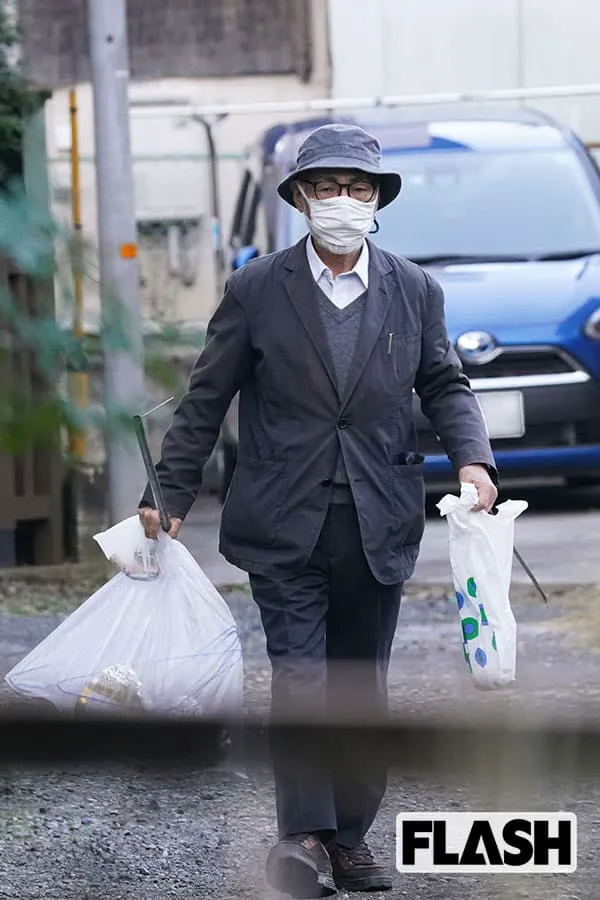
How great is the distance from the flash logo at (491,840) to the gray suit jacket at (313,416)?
0.54 metres

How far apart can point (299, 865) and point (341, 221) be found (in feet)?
4.06

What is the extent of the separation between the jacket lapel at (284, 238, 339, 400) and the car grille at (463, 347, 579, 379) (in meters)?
3.93

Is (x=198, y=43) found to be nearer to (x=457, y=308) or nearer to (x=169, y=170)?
(x=169, y=170)

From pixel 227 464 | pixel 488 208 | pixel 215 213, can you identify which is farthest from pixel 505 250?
pixel 215 213

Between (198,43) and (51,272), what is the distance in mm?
12714

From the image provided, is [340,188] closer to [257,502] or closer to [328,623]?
[257,502]

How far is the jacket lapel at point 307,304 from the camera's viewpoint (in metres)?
3.24

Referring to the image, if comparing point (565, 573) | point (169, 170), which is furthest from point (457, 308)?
point (169, 170)

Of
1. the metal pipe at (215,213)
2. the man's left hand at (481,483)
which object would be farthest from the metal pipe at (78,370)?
the metal pipe at (215,213)

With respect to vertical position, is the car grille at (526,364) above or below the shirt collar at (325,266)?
below

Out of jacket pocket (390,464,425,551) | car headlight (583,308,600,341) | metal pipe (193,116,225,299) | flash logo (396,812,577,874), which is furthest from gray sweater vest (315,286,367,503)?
metal pipe (193,116,225,299)

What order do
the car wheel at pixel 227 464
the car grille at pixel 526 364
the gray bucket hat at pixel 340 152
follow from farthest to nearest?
1. the car wheel at pixel 227 464
2. the car grille at pixel 526 364
3. the gray bucket hat at pixel 340 152

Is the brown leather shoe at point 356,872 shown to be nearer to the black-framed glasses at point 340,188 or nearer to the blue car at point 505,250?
the black-framed glasses at point 340,188

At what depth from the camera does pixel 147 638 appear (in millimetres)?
3279
